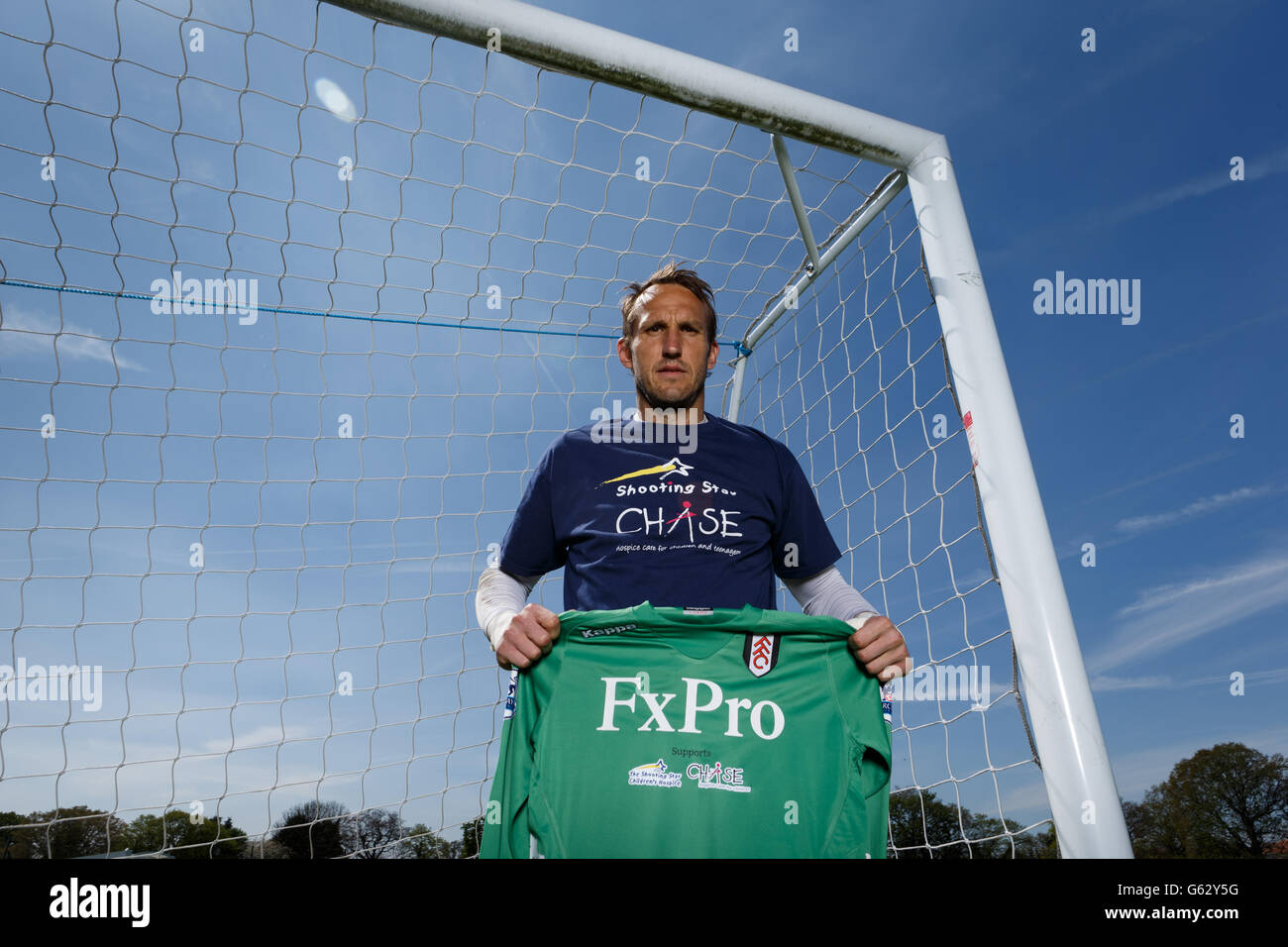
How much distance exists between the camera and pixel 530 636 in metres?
1.41

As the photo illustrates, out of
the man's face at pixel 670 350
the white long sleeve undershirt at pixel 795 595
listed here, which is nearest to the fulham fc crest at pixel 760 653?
the white long sleeve undershirt at pixel 795 595

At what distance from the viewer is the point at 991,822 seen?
1.83 metres

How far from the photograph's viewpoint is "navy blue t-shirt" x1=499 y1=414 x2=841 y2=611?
5.57ft

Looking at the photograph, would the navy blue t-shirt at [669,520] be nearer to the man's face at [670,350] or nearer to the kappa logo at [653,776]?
the man's face at [670,350]

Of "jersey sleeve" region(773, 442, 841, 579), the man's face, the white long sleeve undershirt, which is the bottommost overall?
the white long sleeve undershirt

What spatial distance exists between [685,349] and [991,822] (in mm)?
1458

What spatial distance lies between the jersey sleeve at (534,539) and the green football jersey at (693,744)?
19.5 inches

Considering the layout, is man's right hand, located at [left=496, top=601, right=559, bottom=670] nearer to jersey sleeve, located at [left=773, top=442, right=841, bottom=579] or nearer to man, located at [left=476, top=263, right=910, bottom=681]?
man, located at [left=476, top=263, right=910, bottom=681]

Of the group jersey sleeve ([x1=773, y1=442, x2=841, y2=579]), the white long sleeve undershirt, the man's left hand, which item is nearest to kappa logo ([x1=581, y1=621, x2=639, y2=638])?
the white long sleeve undershirt

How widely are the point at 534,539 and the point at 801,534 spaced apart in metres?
0.71

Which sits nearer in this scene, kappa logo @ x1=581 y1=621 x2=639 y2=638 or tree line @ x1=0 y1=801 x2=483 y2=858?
kappa logo @ x1=581 y1=621 x2=639 y2=638
